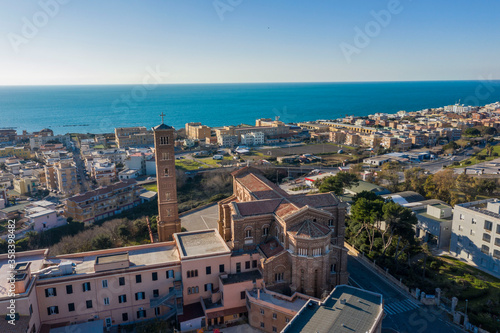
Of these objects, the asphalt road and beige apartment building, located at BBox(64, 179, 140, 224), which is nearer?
the asphalt road

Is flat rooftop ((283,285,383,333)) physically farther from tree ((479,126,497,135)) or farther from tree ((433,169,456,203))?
tree ((479,126,497,135))

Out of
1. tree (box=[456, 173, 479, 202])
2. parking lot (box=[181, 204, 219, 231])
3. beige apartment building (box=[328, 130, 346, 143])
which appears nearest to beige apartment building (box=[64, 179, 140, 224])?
parking lot (box=[181, 204, 219, 231])

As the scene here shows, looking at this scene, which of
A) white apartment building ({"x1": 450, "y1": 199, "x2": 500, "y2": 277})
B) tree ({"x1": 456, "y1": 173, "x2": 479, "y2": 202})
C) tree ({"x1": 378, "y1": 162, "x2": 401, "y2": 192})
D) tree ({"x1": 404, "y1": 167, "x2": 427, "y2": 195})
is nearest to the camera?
white apartment building ({"x1": 450, "y1": 199, "x2": 500, "y2": 277})

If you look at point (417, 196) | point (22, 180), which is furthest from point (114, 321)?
point (22, 180)

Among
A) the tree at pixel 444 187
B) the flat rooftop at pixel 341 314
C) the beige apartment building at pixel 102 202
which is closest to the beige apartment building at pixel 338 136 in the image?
the tree at pixel 444 187

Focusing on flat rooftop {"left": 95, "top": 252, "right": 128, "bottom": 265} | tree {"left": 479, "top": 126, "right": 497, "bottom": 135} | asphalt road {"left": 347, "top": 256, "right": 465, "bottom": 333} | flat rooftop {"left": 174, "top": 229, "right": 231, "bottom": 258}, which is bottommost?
asphalt road {"left": 347, "top": 256, "right": 465, "bottom": 333}

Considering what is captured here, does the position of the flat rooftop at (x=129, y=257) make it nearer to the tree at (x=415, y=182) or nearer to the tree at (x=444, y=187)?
the tree at (x=444, y=187)
